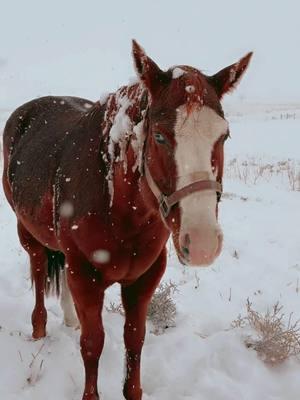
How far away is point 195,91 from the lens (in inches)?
74.7

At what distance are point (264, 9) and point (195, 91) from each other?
366 feet

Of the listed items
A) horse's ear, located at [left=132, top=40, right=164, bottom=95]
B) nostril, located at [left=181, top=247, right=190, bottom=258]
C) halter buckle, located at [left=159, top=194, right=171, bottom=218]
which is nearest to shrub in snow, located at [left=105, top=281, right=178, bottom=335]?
halter buckle, located at [left=159, top=194, right=171, bottom=218]

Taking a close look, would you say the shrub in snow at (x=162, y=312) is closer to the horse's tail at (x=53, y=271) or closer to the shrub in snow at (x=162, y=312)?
the shrub in snow at (x=162, y=312)

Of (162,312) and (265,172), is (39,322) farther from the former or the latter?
(265,172)

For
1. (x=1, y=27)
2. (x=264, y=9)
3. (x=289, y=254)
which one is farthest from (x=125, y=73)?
(x=264, y=9)

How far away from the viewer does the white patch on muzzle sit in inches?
68.4

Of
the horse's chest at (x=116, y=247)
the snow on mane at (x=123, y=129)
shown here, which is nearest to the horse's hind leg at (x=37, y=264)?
the horse's chest at (x=116, y=247)

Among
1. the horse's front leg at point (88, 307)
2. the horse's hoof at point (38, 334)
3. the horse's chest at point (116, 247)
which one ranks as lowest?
the horse's hoof at point (38, 334)

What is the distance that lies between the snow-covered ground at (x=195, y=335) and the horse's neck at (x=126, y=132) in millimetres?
1432

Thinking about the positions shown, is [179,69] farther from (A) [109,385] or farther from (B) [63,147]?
(A) [109,385]

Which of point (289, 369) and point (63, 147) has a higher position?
point (63, 147)

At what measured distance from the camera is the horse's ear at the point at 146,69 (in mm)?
1995

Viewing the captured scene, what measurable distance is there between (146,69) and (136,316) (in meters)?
1.55

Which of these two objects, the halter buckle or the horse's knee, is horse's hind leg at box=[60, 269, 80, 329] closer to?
the horse's knee
